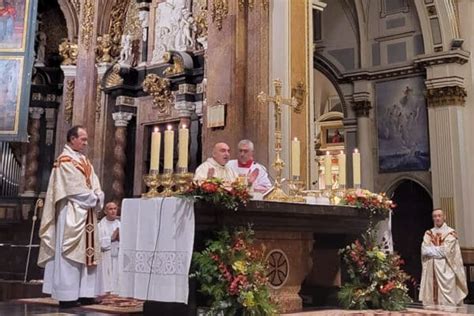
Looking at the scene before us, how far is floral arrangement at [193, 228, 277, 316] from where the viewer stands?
4.73 metres

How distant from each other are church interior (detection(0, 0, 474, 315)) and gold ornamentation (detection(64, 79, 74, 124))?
0.04m

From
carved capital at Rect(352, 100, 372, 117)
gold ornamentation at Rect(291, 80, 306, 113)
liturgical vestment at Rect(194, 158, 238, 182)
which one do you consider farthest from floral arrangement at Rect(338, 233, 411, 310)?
carved capital at Rect(352, 100, 372, 117)

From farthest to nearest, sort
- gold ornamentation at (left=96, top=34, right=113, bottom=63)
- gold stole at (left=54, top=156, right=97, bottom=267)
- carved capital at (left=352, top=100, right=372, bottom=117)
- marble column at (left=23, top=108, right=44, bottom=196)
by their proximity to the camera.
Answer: carved capital at (left=352, top=100, right=372, bottom=117)
marble column at (left=23, top=108, right=44, bottom=196)
gold ornamentation at (left=96, top=34, right=113, bottom=63)
gold stole at (left=54, top=156, right=97, bottom=267)

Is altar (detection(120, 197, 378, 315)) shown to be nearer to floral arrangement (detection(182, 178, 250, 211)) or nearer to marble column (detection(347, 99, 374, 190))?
floral arrangement (detection(182, 178, 250, 211))

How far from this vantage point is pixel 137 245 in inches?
207

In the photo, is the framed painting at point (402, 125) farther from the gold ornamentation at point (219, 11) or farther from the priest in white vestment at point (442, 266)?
the gold ornamentation at point (219, 11)

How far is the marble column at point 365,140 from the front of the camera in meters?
16.4

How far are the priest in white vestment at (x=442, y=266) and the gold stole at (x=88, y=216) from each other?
593 centimetres

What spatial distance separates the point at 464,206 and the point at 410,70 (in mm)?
3913

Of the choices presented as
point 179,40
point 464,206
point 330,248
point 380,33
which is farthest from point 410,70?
point 330,248

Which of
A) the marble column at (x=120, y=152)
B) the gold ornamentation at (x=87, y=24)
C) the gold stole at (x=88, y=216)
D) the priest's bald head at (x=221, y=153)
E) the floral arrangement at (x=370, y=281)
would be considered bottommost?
the floral arrangement at (x=370, y=281)

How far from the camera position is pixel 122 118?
1285 cm

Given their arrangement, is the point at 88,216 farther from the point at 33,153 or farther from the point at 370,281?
the point at 33,153

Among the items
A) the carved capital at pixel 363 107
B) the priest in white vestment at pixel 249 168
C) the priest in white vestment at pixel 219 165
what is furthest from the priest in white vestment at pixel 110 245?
the carved capital at pixel 363 107
